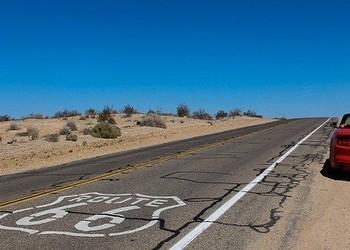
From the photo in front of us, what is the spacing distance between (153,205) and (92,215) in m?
1.38

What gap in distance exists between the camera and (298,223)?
8.82 m

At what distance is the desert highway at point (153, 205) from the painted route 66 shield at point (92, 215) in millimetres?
16

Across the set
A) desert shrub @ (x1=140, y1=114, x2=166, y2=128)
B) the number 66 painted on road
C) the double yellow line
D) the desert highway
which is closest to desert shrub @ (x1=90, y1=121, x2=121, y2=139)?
desert shrub @ (x1=140, y1=114, x2=166, y2=128)

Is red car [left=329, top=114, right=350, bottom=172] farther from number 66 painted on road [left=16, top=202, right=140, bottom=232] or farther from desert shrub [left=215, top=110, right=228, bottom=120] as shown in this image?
desert shrub [left=215, top=110, right=228, bottom=120]

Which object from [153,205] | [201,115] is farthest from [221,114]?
[153,205]

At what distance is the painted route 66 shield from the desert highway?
16mm

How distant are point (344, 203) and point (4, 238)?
6451 millimetres

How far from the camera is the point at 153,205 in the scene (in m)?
10.4

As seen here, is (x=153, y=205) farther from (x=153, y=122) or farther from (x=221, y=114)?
(x=221, y=114)

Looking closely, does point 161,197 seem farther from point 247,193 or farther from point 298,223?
point 298,223

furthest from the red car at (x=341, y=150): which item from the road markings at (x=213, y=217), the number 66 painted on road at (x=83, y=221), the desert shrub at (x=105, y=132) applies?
the desert shrub at (x=105, y=132)

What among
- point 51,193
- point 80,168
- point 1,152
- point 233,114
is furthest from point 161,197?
point 233,114

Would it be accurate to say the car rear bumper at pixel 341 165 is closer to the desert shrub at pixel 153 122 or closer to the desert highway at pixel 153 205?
the desert highway at pixel 153 205

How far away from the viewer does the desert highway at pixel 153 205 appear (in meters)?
7.78
